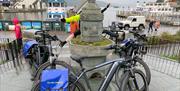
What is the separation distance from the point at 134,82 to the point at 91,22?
1505 millimetres

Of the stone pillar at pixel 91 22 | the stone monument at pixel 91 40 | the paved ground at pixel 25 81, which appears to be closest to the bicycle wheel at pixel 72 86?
the stone monument at pixel 91 40

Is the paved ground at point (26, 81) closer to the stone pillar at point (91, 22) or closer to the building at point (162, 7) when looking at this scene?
the stone pillar at point (91, 22)

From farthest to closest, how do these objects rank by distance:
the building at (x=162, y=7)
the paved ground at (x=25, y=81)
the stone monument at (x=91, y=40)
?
the building at (x=162, y=7), the paved ground at (x=25, y=81), the stone monument at (x=91, y=40)

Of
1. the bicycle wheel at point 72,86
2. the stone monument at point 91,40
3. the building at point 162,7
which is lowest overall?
the bicycle wheel at point 72,86

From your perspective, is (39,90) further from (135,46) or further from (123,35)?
(123,35)

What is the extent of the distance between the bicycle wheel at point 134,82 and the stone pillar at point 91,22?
1.24m

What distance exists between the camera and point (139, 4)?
243ft

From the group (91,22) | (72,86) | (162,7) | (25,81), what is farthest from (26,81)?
(162,7)

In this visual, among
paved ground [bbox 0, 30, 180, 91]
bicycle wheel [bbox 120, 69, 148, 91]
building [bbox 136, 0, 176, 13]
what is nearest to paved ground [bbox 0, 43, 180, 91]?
paved ground [bbox 0, 30, 180, 91]

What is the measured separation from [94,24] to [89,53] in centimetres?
62

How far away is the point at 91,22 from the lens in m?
4.17

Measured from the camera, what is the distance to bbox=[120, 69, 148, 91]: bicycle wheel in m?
3.21

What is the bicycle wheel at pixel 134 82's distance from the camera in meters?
3.21

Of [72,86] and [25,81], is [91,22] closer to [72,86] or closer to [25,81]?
[72,86]
